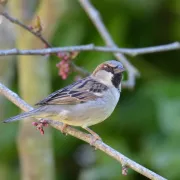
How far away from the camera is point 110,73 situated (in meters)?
2.79

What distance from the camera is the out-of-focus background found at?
3203 mm

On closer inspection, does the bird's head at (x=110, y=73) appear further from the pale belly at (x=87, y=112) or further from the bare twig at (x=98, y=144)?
the bare twig at (x=98, y=144)

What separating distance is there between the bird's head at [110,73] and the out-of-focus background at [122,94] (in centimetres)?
48

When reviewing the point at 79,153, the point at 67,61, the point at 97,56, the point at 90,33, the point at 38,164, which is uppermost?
the point at 90,33

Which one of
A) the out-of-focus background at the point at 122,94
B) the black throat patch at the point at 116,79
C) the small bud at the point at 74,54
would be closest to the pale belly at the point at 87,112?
the black throat patch at the point at 116,79

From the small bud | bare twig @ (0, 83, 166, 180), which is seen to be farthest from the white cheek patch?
bare twig @ (0, 83, 166, 180)

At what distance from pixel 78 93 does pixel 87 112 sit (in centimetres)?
12

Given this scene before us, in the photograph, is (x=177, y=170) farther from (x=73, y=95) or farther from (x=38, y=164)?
(x=73, y=95)

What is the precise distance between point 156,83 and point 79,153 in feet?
2.52

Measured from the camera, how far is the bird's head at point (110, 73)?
2.76 m

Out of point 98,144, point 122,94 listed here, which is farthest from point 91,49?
point 122,94

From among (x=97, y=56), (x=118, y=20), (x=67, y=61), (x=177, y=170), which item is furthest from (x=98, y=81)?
(x=118, y=20)

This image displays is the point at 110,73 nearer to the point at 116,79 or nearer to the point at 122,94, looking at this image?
the point at 116,79

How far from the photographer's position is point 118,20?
4465 mm
